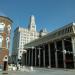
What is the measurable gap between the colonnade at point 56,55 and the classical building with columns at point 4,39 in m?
35.0

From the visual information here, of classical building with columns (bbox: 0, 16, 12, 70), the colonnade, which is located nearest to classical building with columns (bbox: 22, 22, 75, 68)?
the colonnade

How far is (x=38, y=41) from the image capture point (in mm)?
135875

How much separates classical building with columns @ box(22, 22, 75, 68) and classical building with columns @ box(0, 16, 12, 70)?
108 feet

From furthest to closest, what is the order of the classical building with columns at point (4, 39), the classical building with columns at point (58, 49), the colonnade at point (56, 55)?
the colonnade at point (56, 55) < the classical building with columns at point (58, 49) < the classical building with columns at point (4, 39)

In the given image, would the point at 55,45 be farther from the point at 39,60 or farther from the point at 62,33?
the point at 39,60

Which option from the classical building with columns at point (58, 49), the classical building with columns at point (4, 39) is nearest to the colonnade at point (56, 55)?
the classical building with columns at point (58, 49)

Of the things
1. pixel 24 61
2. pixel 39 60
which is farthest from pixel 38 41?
pixel 24 61

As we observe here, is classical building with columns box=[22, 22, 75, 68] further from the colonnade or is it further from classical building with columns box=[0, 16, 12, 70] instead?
classical building with columns box=[0, 16, 12, 70]

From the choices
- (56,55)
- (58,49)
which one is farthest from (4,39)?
(56,55)

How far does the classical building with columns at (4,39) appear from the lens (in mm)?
40000

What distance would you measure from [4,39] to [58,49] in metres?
67.2

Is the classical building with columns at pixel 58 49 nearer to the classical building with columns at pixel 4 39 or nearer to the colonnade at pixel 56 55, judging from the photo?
the colonnade at pixel 56 55

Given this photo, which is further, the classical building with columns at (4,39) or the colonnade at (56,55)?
the colonnade at (56,55)

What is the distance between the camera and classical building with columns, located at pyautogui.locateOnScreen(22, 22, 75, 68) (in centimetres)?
9022
